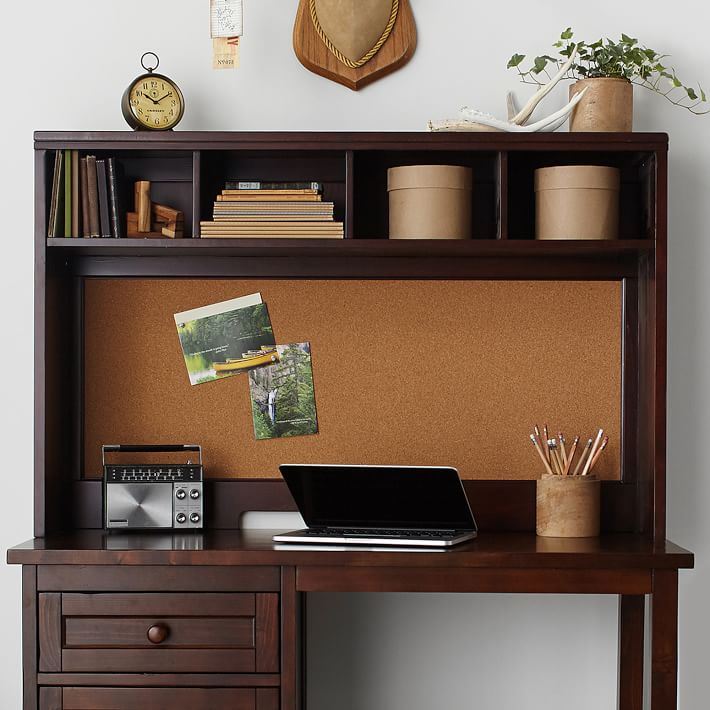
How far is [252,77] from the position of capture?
2.47m

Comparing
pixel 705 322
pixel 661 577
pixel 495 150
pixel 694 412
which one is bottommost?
pixel 661 577

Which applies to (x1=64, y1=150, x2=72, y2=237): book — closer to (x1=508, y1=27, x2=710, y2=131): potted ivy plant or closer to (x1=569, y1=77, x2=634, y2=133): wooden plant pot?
(x1=508, y1=27, x2=710, y2=131): potted ivy plant

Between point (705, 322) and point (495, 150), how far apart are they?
2.37 feet

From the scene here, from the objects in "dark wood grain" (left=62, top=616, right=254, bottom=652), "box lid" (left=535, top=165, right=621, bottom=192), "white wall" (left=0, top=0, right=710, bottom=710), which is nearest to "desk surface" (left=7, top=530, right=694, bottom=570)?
"dark wood grain" (left=62, top=616, right=254, bottom=652)

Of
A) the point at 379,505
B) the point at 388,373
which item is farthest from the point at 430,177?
the point at 379,505

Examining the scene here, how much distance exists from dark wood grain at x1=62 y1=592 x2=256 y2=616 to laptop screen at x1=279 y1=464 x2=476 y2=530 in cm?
29

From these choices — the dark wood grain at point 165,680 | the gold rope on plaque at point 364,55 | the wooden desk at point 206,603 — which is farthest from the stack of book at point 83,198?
the dark wood grain at point 165,680

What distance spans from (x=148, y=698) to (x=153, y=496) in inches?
18.4

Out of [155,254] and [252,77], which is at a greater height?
[252,77]

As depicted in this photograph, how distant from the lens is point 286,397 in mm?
2422

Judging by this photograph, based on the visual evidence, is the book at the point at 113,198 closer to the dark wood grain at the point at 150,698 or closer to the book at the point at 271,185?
the book at the point at 271,185

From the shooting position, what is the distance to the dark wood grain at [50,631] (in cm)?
199

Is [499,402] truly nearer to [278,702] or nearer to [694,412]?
[694,412]

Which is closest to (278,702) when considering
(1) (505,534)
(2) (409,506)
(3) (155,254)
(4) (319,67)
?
(2) (409,506)
